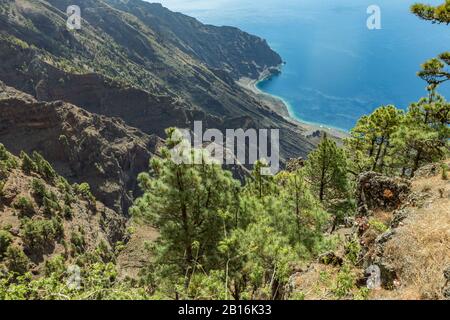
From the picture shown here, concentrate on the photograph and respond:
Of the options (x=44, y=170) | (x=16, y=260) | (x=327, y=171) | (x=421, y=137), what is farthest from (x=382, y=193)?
(x=44, y=170)

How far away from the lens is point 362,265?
45.6 feet

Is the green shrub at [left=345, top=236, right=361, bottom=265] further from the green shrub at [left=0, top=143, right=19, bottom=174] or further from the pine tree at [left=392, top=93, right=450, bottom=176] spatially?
the green shrub at [left=0, top=143, right=19, bottom=174]

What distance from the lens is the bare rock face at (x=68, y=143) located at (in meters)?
92.8

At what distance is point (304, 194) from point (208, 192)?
5617 mm

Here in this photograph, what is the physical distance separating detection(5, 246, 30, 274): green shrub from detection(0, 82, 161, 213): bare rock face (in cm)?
4741

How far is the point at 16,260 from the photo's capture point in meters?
43.1

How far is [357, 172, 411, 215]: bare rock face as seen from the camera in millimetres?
18000

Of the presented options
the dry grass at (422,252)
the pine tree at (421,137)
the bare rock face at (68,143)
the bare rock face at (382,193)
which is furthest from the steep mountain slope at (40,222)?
the dry grass at (422,252)

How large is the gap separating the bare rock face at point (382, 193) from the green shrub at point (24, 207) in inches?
1878

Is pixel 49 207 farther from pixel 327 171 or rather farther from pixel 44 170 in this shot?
pixel 327 171

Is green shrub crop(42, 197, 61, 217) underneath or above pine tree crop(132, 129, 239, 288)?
underneath

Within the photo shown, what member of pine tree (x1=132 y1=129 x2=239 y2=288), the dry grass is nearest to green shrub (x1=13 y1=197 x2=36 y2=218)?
pine tree (x1=132 y1=129 x2=239 y2=288)
